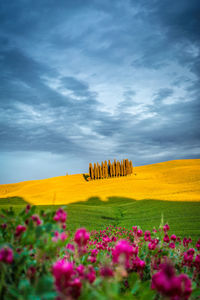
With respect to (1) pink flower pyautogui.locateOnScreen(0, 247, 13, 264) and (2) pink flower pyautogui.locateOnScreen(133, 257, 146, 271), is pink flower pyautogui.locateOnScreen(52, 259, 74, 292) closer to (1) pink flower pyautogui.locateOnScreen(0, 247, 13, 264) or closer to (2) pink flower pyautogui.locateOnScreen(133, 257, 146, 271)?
(1) pink flower pyautogui.locateOnScreen(0, 247, 13, 264)

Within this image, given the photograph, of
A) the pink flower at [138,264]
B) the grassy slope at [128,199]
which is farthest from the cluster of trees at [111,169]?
the pink flower at [138,264]

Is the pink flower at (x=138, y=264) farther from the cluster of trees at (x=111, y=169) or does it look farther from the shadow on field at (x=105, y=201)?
the cluster of trees at (x=111, y=169)

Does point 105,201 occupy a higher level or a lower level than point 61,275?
lower

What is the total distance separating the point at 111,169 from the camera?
56.2 m

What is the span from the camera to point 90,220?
17.2 metres

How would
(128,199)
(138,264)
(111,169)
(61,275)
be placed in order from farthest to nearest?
(111,169)
(128,199)
(138,264)
(61,275)

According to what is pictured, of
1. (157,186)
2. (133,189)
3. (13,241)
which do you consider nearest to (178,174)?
(157,186)

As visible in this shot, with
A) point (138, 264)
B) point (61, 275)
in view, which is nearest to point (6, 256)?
point (61, 275)

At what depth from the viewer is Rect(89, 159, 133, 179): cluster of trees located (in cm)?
5588

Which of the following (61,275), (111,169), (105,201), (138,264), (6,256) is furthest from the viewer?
(111,169)

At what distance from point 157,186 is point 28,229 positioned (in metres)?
38.4

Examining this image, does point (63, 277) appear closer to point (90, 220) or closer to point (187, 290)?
point (187, 290)

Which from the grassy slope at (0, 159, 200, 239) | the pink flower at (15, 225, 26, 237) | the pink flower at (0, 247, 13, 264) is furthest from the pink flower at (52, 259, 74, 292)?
the grassy slope at (0, 159, 200, 239)

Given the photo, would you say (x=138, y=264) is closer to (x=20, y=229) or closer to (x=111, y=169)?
(x=20, y=229)
